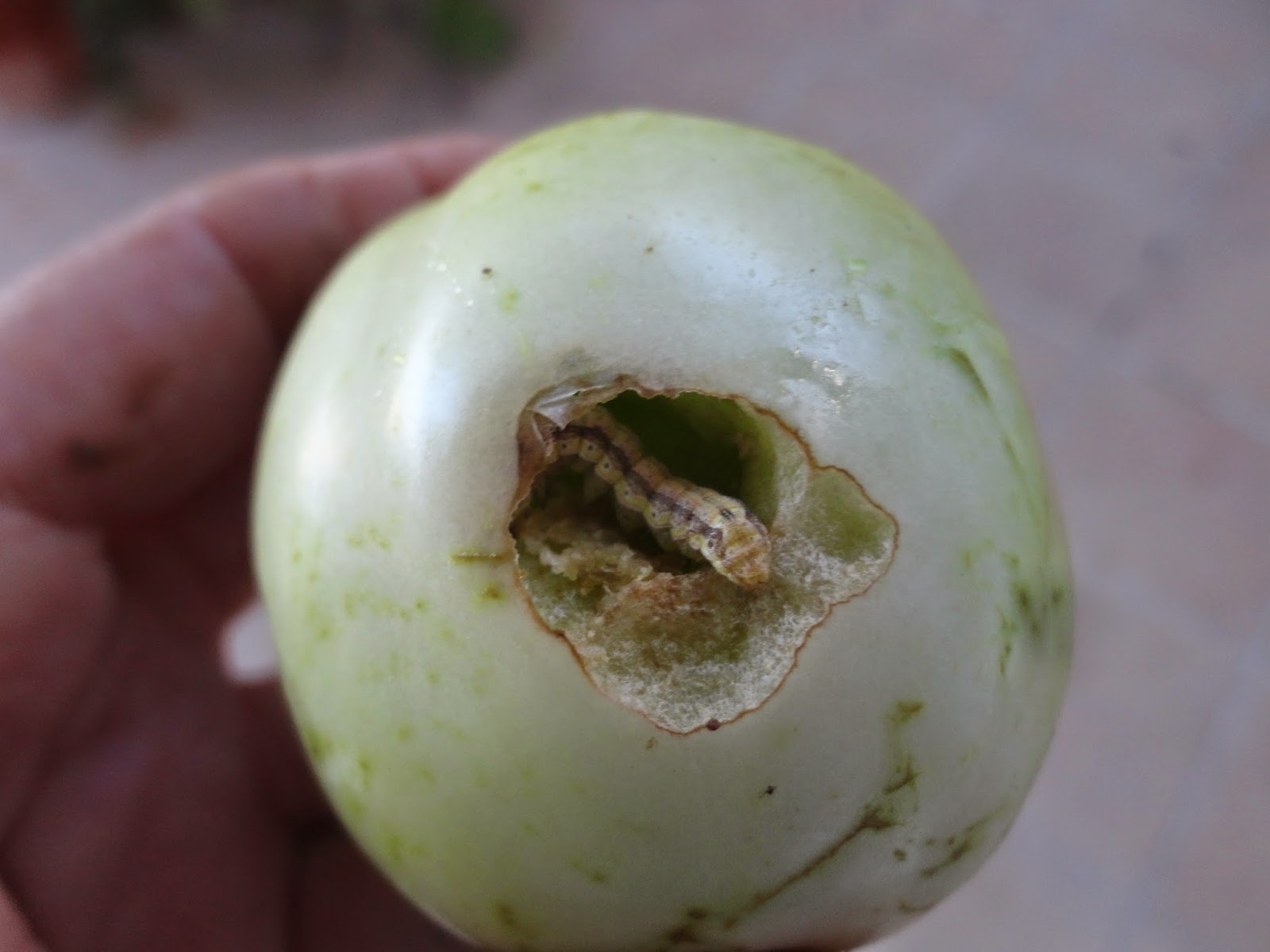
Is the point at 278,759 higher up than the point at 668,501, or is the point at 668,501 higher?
the point at 668,501

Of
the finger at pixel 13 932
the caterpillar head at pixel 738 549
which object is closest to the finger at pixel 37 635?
the finger at pixel 13 932

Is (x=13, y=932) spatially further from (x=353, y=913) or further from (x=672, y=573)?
(x=672, y=573)

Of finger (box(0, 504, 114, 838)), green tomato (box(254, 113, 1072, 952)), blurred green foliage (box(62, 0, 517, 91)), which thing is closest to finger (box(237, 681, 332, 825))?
finger (box(0, 504, 114, 838))

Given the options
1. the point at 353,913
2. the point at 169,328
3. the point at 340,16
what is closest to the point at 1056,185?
the point at 340,16

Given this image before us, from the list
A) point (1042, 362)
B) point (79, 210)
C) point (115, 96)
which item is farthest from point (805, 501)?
point (115, 96)

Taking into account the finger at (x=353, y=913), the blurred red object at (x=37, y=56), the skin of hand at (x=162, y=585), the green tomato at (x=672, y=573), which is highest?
the green tomato at (x=672, y=573)

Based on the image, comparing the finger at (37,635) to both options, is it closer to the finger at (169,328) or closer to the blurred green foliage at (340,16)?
the finger at (169,328)

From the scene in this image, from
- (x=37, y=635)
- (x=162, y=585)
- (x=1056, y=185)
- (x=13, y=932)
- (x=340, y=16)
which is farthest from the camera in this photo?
(x=340, y=16)

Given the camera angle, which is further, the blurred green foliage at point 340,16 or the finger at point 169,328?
the blurred green foliage at point 340,16
